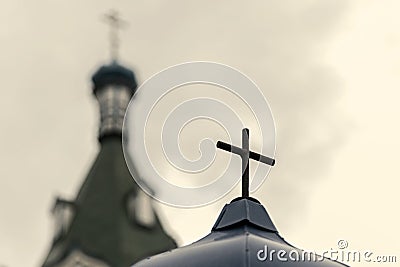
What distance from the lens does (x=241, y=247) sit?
7.37 meters

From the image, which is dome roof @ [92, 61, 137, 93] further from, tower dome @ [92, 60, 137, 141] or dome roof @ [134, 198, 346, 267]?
dome roof @ [134, 198, 346, 267]

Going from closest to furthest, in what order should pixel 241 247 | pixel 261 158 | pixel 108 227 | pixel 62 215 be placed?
1. pixel 241 247
2. pixel 261 158
3. pixel 108 227
4. pixel 62 215

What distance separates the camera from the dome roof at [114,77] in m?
41.8

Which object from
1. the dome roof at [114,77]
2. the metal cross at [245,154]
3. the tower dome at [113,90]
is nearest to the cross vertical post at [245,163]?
the metal cross at [245,154]

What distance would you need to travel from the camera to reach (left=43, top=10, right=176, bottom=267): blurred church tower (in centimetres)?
3412

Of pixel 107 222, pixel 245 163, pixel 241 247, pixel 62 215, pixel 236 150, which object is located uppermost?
pixel 62 215

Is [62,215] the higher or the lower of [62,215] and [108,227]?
the higher

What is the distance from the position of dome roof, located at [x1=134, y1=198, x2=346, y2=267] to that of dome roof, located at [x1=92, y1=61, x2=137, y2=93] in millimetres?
33907

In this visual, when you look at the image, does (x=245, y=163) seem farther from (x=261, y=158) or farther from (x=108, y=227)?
(x=108, y=227)

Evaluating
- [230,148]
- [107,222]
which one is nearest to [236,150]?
[230,148]

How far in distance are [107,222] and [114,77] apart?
7.75 metres

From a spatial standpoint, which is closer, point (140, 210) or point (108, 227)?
point (108, 227)

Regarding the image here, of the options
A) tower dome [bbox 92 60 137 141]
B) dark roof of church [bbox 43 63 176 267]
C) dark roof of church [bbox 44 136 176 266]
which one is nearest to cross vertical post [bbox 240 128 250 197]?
dark roof of church [bbox 43 63 176 267]

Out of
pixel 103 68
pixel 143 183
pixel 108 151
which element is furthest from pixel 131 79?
pixel 143 183
